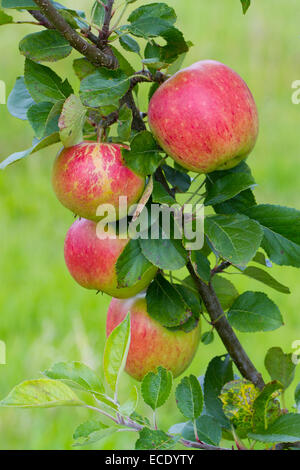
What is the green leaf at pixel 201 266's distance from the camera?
0.60 metres

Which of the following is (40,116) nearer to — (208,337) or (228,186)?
(228,186)

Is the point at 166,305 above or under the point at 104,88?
under

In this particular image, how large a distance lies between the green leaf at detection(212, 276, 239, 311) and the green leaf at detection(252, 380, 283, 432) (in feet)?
0.48

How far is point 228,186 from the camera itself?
1.98 feet

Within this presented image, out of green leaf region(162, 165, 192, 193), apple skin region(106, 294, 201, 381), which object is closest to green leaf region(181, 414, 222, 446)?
apple skin region(106, 294, 201, 381)

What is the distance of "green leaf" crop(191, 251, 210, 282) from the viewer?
60 centimetres

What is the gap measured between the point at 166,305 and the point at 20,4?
12.5 inches

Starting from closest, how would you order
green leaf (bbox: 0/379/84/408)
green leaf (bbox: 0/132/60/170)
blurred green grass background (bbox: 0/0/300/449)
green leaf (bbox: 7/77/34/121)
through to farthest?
green leaf (bbox: 0/379/84/408) < green leaf (bbox: 0/132/60/170) < green leaf (bbox: 7/77/34/121) < blurred green grass background (bbox: 0/0/300/449)

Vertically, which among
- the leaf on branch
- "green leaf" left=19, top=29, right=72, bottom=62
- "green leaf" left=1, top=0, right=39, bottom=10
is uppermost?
"green leaf" left=1, top=0, right=39, bottom=10

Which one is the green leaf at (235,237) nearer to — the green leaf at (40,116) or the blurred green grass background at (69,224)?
the green leaf at (40,116)

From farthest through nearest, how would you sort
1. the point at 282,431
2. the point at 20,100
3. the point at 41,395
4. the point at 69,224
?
the point at 69,224 → the point at 20,100 → the point at 282,431 → the point at 41,395

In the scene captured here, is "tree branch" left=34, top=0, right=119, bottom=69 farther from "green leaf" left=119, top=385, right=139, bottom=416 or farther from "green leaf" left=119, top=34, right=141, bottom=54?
"green leaf" left=119, top=385, right=139, bottom=416

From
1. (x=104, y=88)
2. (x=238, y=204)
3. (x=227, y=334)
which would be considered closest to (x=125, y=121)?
(x=104, y=88)

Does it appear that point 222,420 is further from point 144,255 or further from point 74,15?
point 74,15
